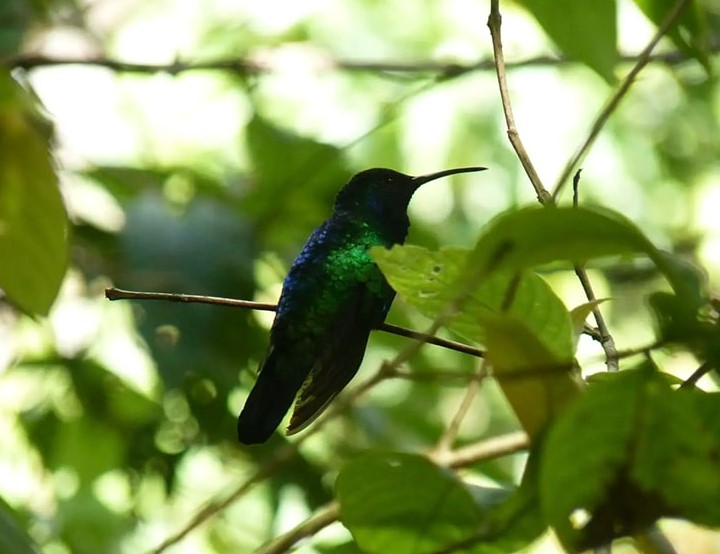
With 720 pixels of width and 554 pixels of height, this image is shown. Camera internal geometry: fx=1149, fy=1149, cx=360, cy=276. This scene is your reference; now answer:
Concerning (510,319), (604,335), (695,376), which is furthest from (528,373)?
(604,335)

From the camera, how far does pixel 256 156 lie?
2.80 meters

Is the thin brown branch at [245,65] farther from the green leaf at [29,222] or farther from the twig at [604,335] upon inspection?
the green leaf at [29,222]

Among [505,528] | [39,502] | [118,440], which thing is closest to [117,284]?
[118,440]

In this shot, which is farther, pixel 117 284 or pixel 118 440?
pixel 118 440

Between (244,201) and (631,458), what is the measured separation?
213cm

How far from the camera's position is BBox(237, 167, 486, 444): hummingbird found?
45.6 inches

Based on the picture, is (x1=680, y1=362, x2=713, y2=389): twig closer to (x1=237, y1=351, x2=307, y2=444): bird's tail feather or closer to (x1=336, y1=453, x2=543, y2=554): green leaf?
(x1=336, y1=453, x2=543, y2=554): green leaf

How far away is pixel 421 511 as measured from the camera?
0.72m

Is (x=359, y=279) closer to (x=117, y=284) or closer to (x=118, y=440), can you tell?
(x=117, y=284)

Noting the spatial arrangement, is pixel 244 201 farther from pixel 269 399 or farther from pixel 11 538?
pixel 11 538

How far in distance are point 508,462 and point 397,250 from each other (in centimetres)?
278

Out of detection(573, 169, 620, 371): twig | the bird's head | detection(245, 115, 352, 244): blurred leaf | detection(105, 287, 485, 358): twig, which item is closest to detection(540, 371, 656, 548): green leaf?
detection(573, 169, 620, 371): twig

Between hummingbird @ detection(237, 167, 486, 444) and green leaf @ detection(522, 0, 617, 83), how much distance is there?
0.70 ft

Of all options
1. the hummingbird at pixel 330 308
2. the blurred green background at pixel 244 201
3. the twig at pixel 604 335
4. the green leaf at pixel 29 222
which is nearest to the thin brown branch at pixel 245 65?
the blurred green background at pixel 244 201
